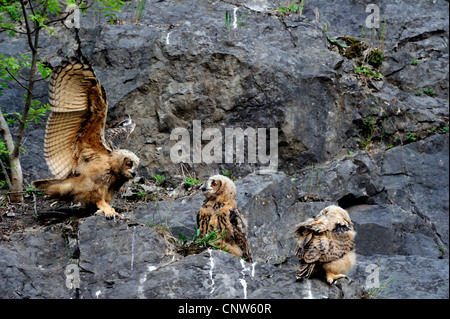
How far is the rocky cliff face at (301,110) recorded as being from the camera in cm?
824

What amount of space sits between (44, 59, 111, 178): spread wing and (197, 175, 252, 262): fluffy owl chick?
1.44m

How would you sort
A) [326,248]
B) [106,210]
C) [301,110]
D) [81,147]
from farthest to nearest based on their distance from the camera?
[301,110], [81,147], [106,210], [326,248]

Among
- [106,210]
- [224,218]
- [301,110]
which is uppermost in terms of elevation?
[301,110]

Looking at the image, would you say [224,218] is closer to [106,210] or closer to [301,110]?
[106,210]

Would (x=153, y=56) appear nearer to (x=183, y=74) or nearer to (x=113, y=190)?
(x=183, y=74)

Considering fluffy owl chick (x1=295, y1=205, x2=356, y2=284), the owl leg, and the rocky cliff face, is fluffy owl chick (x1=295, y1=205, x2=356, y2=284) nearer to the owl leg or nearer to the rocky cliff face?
the rocky cliff face

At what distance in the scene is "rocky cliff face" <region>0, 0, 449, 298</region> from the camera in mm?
8242

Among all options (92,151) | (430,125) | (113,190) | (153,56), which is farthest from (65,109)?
(430,125)

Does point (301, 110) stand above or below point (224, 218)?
above

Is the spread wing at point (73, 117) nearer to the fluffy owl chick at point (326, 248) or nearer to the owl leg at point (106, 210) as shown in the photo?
the owl leg at point (106, 210)

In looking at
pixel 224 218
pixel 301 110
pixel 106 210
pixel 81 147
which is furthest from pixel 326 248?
pixel 301 110

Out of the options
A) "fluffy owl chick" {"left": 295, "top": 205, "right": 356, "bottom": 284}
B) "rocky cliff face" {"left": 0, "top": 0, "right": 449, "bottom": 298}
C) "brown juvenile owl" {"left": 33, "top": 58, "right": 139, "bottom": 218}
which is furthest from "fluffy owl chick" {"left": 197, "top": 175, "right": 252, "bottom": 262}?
"fluffy owl chick" {"left": 295, "top": 205, "right": 356, "bottom": 284}

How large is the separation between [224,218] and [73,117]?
223cm

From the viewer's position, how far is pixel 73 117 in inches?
259
